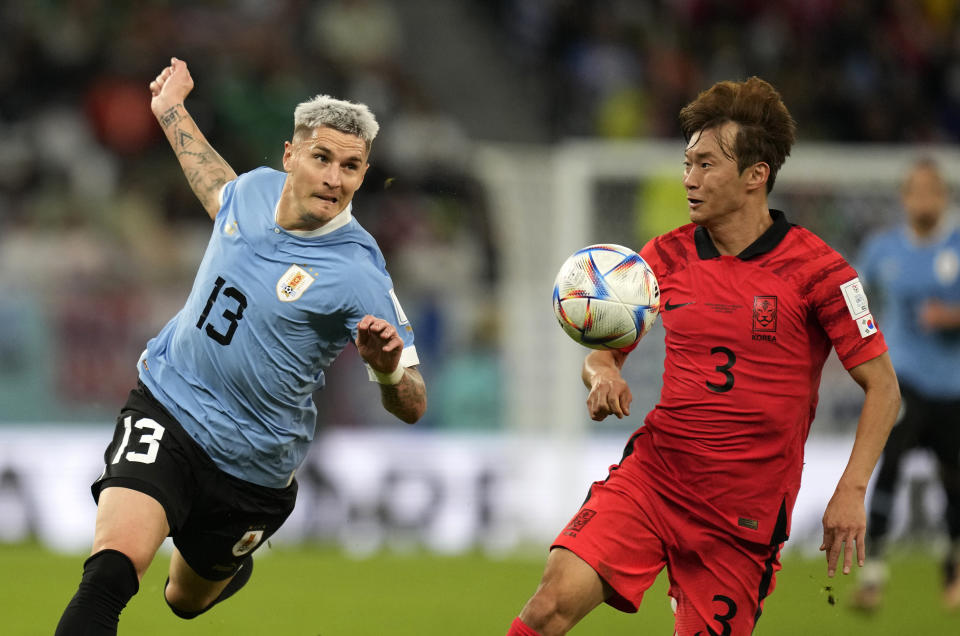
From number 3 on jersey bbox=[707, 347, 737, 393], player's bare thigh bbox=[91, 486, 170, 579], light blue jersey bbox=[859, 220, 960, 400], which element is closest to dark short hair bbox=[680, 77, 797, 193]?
number 3 on jersey bbox=[707, 347, 737, 393]

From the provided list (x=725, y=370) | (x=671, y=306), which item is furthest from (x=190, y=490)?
(x=725, y=370)

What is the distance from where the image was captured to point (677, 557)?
5.09 m

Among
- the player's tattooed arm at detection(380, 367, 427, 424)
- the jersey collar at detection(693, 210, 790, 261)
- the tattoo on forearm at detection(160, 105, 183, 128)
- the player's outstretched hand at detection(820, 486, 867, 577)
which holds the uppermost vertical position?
the tattoo on forearm at detection(160, 105, 183, 128)

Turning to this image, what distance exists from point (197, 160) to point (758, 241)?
2.40 metres

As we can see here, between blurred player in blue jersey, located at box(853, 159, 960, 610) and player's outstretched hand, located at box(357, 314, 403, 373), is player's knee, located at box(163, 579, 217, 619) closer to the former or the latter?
player's outstretched hand, located at box(357, 314, 403, 373)

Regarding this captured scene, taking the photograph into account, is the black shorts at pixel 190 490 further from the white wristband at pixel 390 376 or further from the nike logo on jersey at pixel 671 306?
the nike logo on jersey at pixel 671 306

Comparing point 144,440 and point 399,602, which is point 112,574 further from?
point 399,602

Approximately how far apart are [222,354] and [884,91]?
14234mm

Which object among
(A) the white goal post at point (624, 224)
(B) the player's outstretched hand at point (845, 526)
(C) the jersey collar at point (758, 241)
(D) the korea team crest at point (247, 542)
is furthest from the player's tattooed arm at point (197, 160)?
(A) the white goal post at point (624, 224)

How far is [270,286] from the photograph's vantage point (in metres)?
5.23

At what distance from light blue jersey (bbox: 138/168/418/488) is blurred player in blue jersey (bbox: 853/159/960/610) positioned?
487 centimetres

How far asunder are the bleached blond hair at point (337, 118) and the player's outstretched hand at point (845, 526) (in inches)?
87.0

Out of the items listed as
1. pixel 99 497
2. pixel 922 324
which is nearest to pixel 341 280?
pixel 99 497

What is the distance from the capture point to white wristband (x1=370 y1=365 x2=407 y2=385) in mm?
4910
